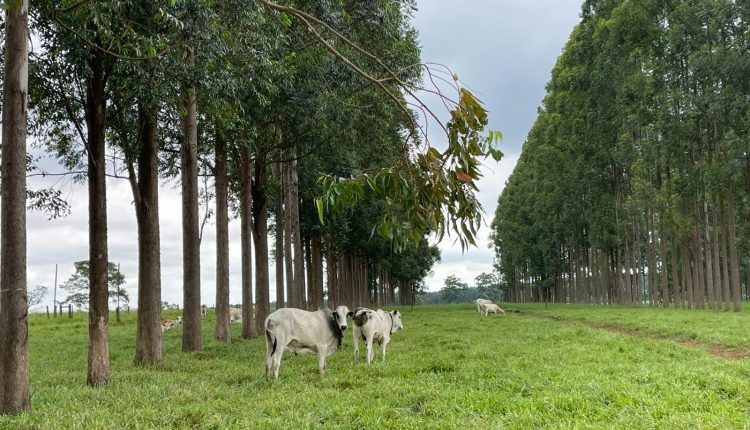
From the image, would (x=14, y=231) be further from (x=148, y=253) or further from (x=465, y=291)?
(x=465, y=291)

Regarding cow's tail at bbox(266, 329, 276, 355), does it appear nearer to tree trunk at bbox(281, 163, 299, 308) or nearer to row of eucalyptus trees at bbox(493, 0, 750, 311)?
tree trunk at bbox(281, 163, 299, 308)

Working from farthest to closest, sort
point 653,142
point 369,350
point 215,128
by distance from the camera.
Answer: point 653,142 → point 215,128 → point 369,350

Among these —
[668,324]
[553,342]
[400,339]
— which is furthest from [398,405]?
[668,324]

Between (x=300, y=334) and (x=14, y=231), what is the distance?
5337mm

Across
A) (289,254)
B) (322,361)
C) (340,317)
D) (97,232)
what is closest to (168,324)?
(289,254)

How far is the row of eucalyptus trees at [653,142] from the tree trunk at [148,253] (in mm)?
25487

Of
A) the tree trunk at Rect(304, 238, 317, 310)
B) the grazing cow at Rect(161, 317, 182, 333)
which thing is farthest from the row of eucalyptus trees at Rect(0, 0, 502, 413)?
the tree trunk at Rect(304, 238, 317, 310)

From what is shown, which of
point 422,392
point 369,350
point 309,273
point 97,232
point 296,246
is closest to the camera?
point 422,392

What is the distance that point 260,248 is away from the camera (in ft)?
71.7

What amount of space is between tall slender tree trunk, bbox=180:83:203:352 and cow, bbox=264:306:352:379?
497 cm

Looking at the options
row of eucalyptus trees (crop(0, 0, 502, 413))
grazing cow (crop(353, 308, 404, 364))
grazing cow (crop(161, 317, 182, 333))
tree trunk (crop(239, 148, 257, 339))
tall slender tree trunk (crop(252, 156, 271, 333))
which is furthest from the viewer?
grazing cow (crop(161, 317, 182, 333))

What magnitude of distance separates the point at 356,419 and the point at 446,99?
14.7 ft

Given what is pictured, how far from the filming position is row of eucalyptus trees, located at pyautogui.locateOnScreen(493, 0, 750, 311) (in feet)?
91.6

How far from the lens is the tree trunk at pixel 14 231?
7.41m
